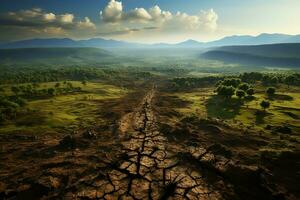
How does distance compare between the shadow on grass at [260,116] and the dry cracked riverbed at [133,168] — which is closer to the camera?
the dry cracked riverbed at [133,168]

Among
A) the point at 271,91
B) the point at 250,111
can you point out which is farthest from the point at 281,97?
the point at 250,111

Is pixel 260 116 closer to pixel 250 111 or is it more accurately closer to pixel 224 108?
pixel 250 111

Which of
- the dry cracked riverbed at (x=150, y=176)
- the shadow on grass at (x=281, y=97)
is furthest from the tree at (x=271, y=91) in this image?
the dry cracked riverbed at (x=150, y=176)

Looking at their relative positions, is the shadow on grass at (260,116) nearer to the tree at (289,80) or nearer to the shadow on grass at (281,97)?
the shadow on grass at (281,97)

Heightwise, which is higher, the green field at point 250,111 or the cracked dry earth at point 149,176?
the cracked dry earth at point 149,176

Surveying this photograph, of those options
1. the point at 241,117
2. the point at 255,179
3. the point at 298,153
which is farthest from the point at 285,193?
the point at 241,117

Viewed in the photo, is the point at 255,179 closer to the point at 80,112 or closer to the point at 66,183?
the point at 66,183

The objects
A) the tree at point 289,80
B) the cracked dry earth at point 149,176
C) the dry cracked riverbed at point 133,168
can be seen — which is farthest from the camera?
the tree at point 289,80

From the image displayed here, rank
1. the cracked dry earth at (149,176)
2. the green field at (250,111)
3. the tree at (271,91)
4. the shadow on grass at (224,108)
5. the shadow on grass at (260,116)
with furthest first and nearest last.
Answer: the tree at (271,91) → the shadow on grass at (224,108) → the shadow on grass at (260,116) → the green field at (250,111) → the cracked dry earth at (149,176)

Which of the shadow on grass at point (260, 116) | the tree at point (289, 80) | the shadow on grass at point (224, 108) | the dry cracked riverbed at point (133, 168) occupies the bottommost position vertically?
the shadow on grass at point (224, 108)
